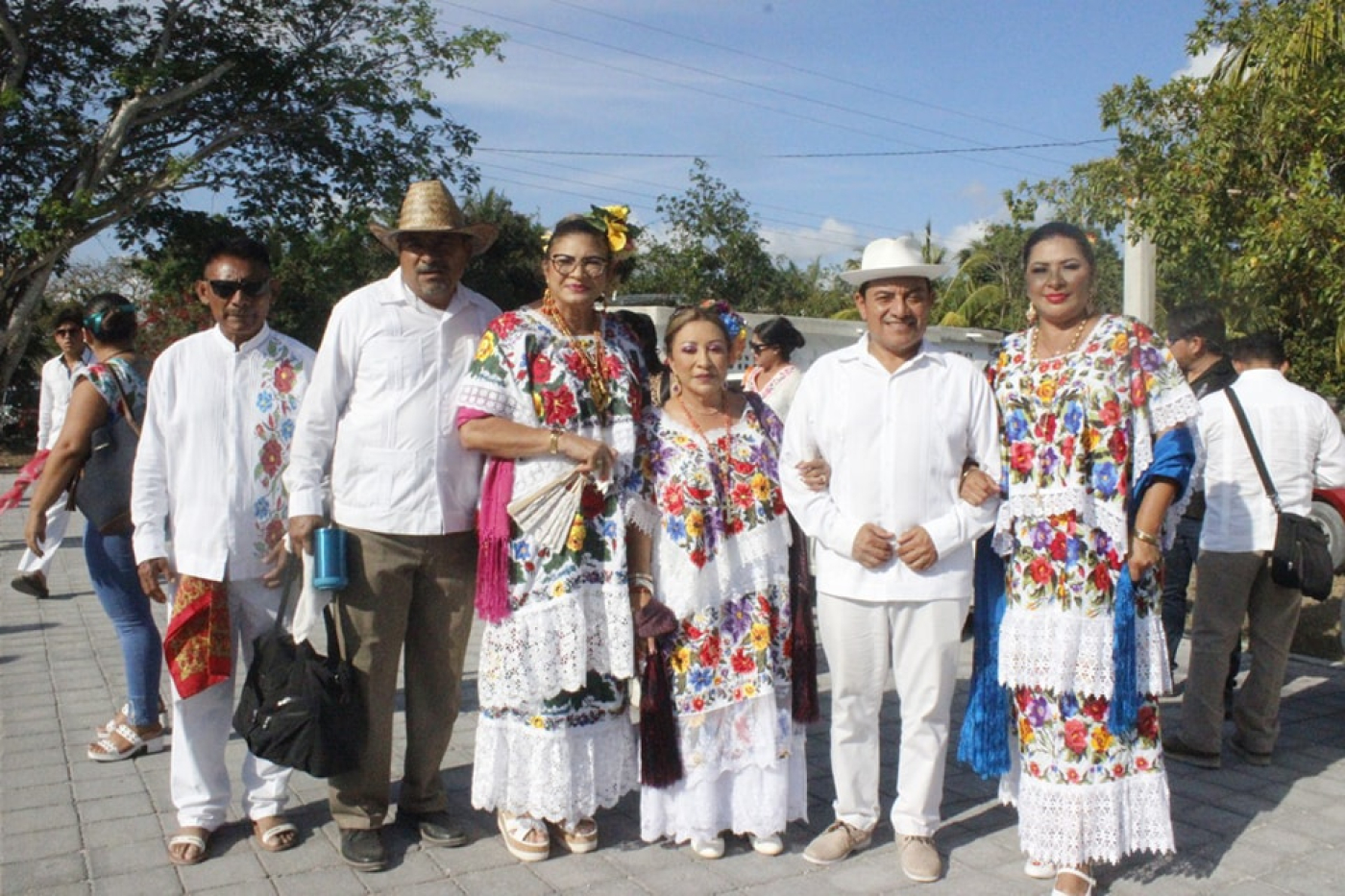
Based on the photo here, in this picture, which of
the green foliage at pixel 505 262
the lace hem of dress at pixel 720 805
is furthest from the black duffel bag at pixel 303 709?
the green foliage at pixel 505 262

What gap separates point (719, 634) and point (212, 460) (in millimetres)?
1814

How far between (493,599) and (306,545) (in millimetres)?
633

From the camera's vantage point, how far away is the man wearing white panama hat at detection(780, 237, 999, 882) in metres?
3.63

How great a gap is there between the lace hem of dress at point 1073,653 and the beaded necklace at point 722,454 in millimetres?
999

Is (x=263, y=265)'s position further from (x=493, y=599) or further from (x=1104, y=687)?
(x=1104, y=687)

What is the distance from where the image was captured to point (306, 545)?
3.71m

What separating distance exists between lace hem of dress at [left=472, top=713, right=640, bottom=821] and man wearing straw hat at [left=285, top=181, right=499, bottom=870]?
29 cm

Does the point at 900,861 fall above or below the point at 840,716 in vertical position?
below

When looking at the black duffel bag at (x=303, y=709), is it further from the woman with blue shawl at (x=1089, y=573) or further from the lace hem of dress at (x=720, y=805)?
the woman with blue shawl at (x=1089, y=573)

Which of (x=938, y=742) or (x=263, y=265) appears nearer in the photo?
(x=938, y=742)

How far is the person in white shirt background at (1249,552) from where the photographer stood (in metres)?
4.90

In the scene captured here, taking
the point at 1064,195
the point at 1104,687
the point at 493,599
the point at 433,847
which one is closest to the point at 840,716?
the point at 1104,687

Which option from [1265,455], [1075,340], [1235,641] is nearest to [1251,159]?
[1265,455]

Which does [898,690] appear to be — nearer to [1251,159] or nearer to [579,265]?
[579,265]
